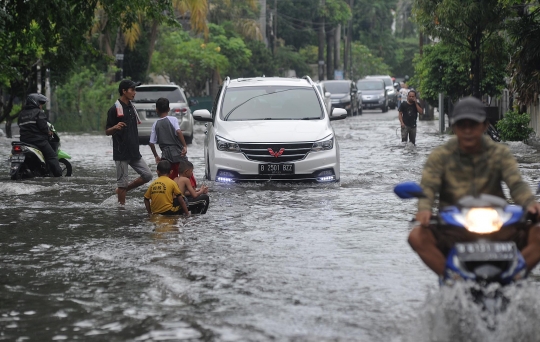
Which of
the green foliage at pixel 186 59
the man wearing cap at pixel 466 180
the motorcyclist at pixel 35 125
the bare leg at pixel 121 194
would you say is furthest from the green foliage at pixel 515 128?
the green foliage at pixel 186 59

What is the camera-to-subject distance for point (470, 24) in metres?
28.1

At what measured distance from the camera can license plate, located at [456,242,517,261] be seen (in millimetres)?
5871

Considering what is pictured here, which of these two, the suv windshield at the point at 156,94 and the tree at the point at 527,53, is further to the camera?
the suv windshield at the point at 156,94

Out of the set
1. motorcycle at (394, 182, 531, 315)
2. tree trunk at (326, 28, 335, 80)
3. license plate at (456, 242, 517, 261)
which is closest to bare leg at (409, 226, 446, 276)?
motorcycle at (394, 182, 531, 315)

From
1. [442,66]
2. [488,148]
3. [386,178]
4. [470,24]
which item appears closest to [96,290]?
[488,148]

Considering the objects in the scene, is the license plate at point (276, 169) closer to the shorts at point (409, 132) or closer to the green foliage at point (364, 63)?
the shorts at point (409, 132)

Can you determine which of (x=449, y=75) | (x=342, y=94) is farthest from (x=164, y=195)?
(x=342, y=94)

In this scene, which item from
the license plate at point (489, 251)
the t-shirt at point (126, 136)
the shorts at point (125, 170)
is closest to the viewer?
the license plate at point (489, 251)

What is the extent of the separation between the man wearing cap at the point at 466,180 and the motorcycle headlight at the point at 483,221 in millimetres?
140

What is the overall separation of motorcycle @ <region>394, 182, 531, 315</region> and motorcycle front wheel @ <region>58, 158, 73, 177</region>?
13982 millimetres

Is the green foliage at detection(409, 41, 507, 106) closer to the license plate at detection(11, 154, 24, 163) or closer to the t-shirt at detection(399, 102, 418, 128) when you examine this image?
the t-shirt at detection(399, 102, 418, 128)

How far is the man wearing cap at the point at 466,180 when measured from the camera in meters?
6.25

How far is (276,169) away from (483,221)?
1026 centimetres

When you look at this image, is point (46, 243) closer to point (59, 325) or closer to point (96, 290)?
point (96, 290)
